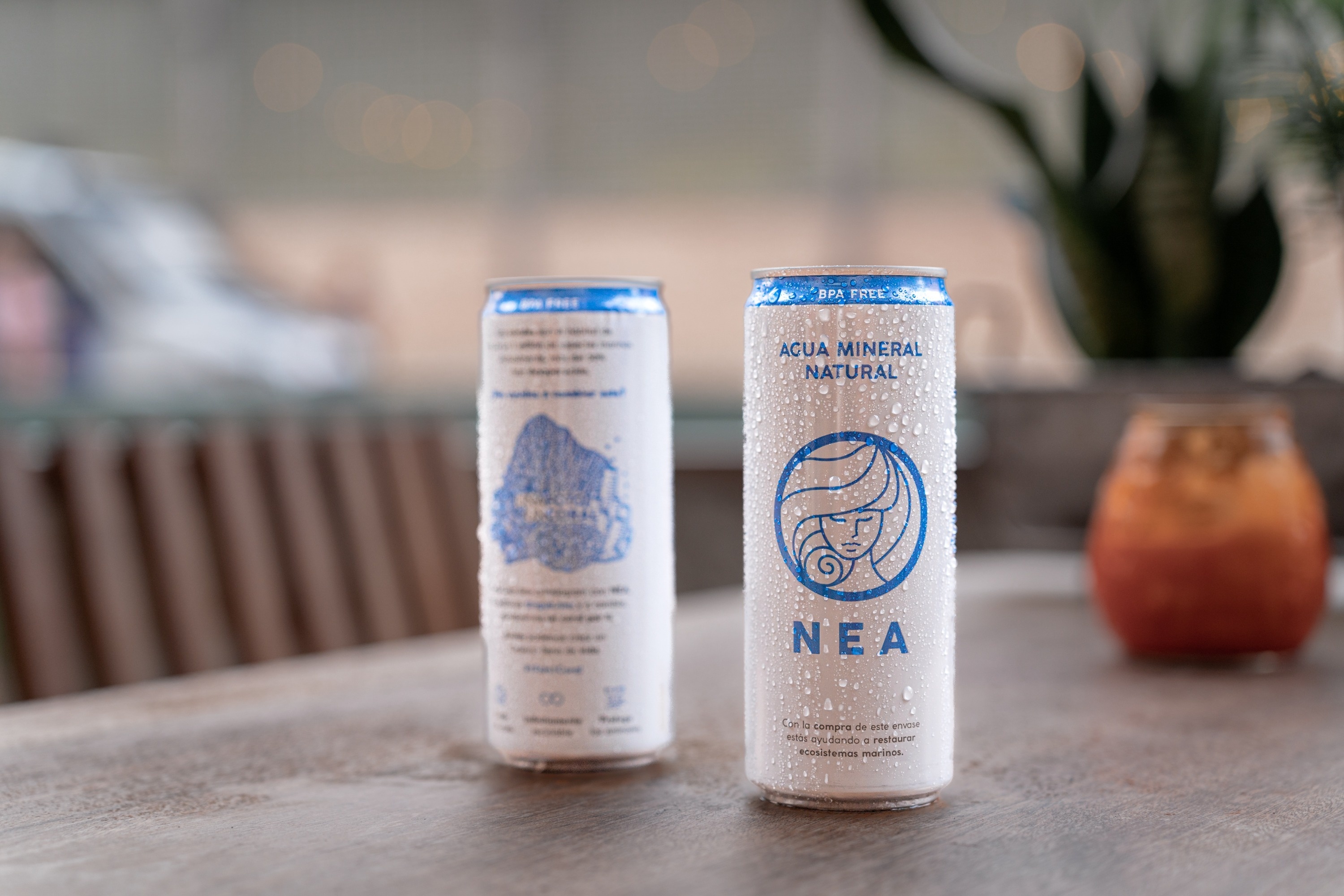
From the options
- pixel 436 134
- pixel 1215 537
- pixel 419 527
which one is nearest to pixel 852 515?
pixel 1215 537

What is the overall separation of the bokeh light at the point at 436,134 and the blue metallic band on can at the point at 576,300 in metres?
3.41

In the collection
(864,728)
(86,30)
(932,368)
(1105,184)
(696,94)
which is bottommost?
(864,728)

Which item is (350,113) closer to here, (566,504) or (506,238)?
(506,238)

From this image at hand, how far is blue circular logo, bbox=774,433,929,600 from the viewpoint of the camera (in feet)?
1.86

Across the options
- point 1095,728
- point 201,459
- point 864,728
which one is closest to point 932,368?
point 864,728

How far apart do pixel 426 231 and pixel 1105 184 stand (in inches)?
118

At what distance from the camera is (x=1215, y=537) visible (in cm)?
95

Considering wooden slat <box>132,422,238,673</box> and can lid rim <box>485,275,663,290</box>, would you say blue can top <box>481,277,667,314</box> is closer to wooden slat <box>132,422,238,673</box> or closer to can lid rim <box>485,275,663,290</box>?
can lid rim <box>485,275,663,290</box>

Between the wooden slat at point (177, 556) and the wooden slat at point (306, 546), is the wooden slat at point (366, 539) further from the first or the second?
the wooden slat at point (177, 556)

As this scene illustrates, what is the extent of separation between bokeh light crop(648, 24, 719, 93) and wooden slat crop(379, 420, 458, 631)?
7.08 ft

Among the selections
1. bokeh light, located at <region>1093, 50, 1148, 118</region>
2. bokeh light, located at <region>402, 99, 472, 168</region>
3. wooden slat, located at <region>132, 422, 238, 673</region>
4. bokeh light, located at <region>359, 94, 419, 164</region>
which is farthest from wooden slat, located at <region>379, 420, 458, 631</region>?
bokeh light, located at <region>359, 94, 419, 164</region>

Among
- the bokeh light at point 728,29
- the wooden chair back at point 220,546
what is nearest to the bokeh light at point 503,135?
the bokeh light at point 728,29

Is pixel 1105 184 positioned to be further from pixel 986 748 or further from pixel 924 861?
pixel 924 861

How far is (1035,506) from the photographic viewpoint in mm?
1326
